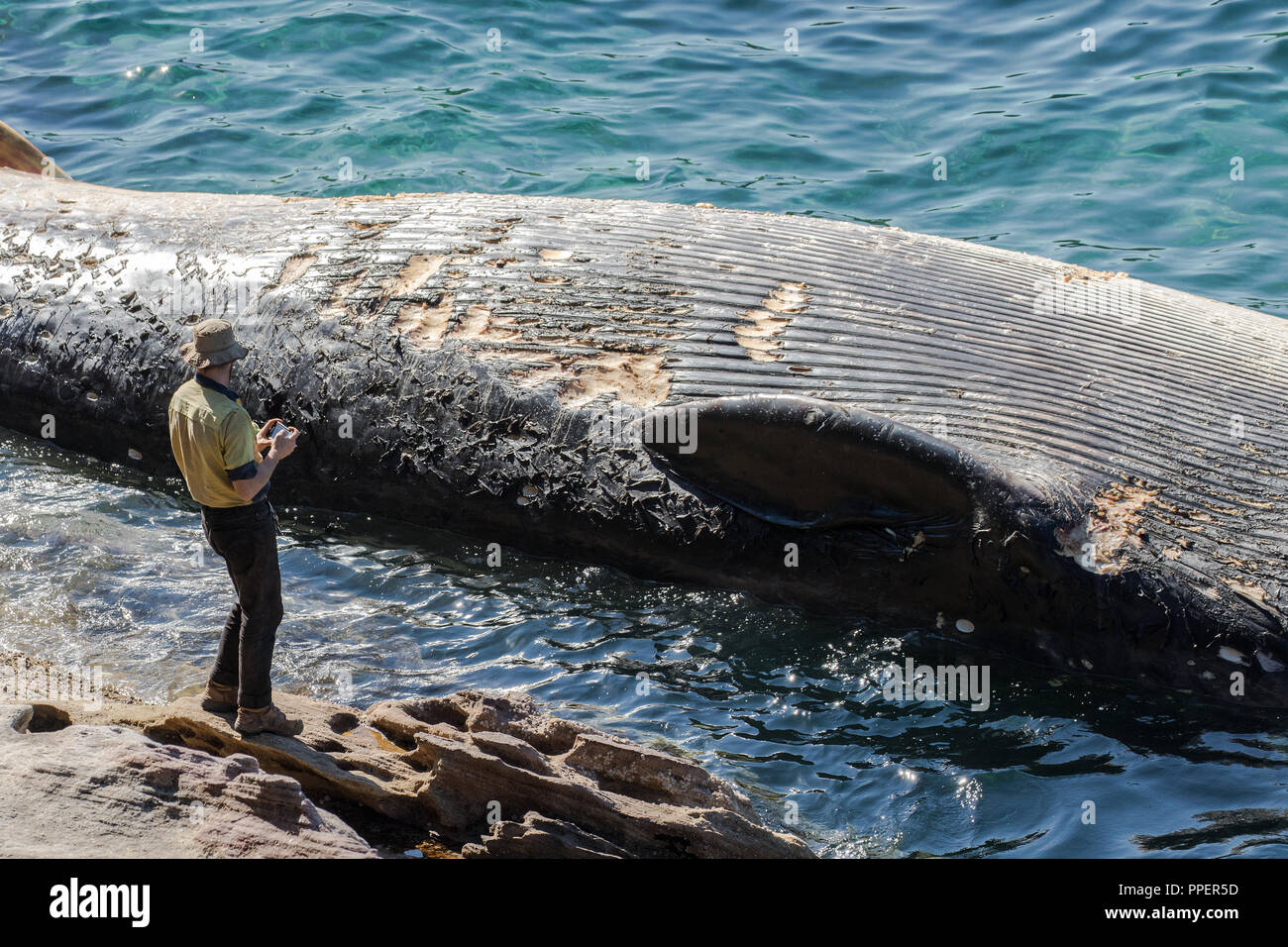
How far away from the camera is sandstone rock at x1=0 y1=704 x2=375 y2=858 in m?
3.81

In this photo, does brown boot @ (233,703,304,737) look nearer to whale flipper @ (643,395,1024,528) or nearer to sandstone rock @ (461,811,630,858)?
sandstone rock @ (461,811,630,858)

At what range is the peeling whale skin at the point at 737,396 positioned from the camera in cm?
527

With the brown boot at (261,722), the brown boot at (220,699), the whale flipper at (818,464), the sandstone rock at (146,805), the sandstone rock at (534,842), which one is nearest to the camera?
the sandstone rock at (146,805)

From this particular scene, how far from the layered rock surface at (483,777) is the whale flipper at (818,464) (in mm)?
1625

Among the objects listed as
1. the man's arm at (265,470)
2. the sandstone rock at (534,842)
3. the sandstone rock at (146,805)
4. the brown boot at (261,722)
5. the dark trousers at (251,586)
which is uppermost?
the man's arm at (265,470)

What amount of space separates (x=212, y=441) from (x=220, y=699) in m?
1.09

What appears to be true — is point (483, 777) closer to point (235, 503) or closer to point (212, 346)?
point (235, 503)

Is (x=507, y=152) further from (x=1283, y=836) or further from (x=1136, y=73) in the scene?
(x=1283, y=836)

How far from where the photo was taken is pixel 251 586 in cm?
450

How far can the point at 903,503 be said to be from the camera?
5.44 meters

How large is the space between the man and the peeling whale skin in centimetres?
198

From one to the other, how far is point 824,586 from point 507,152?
7.65 meters

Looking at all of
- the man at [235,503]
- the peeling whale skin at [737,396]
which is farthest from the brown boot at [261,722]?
the peeling whale skin at [737,396]

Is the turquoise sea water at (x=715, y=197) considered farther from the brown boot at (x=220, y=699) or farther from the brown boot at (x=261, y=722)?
the brown boot at (x=261, y=722)
